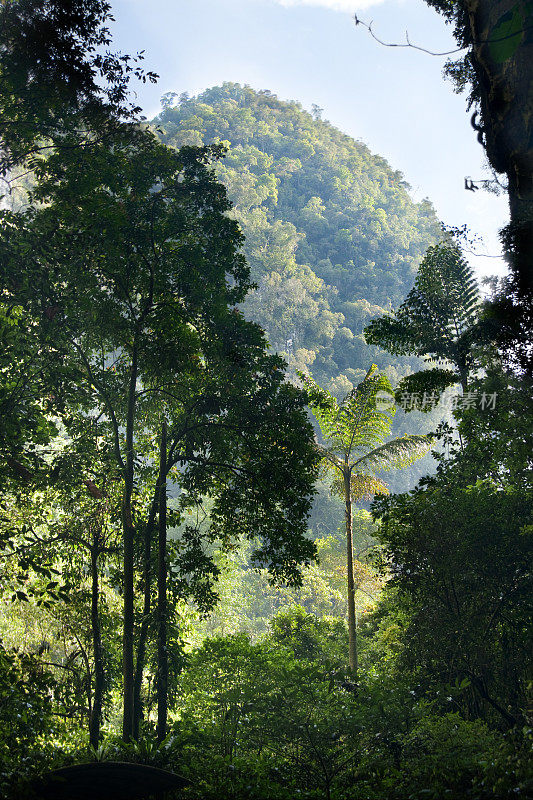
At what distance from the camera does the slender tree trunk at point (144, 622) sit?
26.7 ft

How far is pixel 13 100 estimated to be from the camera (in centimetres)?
752

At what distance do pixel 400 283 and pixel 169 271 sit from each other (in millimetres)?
67303

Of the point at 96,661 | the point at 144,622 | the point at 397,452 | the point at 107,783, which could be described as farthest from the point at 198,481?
the point at 107,783

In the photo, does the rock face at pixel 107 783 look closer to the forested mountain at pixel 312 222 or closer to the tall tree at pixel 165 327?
the tall tree at pixel 165 327

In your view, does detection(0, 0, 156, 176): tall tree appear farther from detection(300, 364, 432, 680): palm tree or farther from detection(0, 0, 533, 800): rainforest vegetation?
detection(300, 364, 432, 680): palm tree

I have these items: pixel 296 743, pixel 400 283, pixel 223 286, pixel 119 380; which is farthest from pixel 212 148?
pixel 400 283

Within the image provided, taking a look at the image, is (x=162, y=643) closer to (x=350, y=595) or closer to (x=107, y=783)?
(x=107, y=783)

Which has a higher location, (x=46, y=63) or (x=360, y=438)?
(x=46, y=63)

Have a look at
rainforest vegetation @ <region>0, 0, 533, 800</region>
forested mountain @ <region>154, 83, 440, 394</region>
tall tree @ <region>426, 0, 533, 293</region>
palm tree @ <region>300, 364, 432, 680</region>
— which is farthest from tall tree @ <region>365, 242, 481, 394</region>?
forested mountain @ <region>154, 83, 440, 394</region>

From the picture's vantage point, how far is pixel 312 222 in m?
76.4

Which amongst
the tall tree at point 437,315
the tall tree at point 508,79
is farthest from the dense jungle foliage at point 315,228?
the tall tree at point 508,79

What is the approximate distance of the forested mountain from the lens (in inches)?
2270

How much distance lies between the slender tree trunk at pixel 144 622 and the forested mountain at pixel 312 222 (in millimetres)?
43469

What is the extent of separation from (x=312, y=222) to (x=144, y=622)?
242ft
